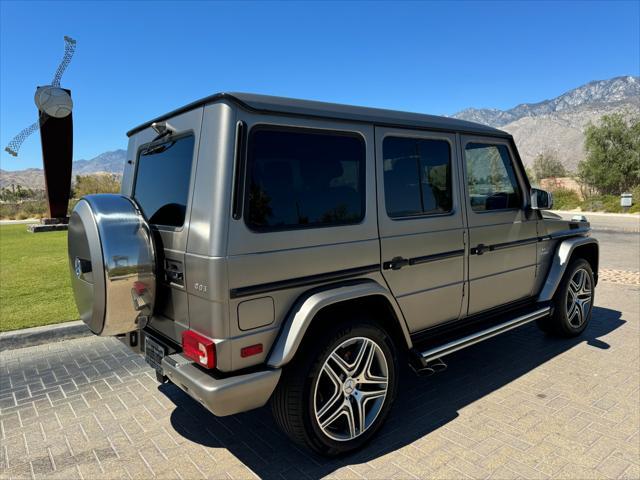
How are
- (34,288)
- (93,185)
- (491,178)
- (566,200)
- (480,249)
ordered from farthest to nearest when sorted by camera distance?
1. (93,185)
2. (566,200)
3. (34,288)
4. (491,178)
5. (480,249)

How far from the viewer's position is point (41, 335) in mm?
5023

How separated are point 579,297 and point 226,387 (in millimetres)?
4260

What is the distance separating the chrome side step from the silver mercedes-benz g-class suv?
0.6 inches

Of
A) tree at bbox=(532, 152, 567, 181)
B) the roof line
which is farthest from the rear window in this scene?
tree at bbox=(532, 152, 567, 181)

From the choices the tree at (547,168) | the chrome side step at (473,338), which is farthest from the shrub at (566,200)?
the chrome side step at (473,338)

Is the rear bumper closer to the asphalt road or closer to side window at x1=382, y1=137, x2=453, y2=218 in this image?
the asphalt road

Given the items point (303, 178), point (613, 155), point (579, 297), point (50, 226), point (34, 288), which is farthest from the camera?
point (613, 155)

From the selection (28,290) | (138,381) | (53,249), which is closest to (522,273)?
(138,381)

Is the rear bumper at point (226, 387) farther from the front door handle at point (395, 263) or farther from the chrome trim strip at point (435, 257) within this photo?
the chrome trim strip at point (435, 257)

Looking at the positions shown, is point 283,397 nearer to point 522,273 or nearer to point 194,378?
point 194,378

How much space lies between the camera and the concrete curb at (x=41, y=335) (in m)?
4.87

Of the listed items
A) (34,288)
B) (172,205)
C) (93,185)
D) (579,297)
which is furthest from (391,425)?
(93,185)

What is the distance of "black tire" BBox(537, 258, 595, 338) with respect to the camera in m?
4.55

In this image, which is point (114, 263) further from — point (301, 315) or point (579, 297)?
point (579, 297)
